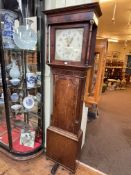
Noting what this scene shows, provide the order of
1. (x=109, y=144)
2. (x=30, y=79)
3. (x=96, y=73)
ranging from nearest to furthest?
(x=30, y=79) < (x=96, y=73) < (x=109, y=144)

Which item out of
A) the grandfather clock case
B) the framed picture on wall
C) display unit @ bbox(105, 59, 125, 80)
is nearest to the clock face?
the grandfather clock case

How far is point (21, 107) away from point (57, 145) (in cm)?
68

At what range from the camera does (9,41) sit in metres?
1.48

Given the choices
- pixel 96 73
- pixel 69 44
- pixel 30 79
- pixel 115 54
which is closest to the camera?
pixel 69 44

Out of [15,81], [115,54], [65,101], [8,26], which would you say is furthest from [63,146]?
[115,54]

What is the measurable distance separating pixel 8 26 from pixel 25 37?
20 cm

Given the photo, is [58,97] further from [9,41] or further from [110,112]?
[110,112]

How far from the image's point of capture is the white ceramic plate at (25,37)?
154cm

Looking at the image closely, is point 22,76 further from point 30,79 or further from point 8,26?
point 8,26

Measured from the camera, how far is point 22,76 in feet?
5.58

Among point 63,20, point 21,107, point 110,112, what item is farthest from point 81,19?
point 110,112

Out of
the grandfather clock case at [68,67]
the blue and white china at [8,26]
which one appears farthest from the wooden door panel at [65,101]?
the blue and white china at [8,26]

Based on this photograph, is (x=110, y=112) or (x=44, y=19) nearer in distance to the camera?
(x=44, y=19)

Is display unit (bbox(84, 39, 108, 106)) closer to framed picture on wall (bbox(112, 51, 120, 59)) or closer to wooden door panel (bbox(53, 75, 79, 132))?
wooden door panel (bbox(53, 75, 79, 132))
